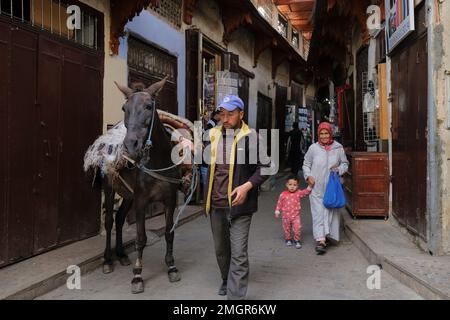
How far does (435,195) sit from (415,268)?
0.94 m

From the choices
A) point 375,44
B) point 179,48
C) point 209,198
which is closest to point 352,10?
point 375,44

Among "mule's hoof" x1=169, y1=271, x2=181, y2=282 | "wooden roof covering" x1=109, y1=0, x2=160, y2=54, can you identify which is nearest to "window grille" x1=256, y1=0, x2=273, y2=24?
"wooden roof covering" x1=109, y1=0, x2=160, y2=54

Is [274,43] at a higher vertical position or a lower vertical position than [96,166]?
higher

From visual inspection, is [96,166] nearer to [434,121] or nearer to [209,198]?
[209,198]

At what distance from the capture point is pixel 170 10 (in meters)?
9.44

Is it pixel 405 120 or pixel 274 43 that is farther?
pixel 274 43

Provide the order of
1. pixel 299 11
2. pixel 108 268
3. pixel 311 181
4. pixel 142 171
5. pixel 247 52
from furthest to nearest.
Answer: pixel 299 11 < pixel 247 52 < pixel 311 181 < pixel 108 268 < pixel 142 171

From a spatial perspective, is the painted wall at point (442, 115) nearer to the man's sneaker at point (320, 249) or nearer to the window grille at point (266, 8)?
the man's sneaker at point (320, 249)

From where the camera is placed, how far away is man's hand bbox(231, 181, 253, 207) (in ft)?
12.7

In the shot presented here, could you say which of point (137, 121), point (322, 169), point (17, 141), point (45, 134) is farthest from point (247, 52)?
point (137, 121)

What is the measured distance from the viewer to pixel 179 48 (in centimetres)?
971

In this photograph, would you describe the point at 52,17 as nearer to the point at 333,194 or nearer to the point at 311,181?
the point at 311,181

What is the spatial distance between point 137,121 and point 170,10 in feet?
18.9

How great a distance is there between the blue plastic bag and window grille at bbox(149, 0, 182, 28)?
15.4 ft
